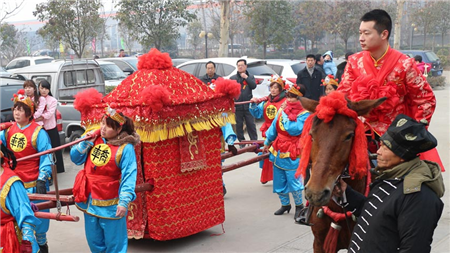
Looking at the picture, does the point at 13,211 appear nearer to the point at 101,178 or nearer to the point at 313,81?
the point at 101,178

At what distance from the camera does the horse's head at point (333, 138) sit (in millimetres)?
3295

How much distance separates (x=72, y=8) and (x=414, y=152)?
16071 millimetres

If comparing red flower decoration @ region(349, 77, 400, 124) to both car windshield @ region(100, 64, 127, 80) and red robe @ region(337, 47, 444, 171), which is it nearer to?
red robe @ region(337, 47, 444, 171)

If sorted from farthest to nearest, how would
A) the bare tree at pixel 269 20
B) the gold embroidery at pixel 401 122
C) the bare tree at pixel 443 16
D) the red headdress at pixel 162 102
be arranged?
1. the bare tree at pixel 443 16
2. the bare tree at pixel 269 20
3. the red headdress at pixel 162 102
4. the gold embroidery at pixel 401 122

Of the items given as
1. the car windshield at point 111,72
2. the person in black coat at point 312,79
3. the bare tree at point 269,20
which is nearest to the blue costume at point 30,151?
the person in black coat at point 312,79

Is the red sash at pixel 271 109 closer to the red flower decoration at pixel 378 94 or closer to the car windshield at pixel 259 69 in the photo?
the red flower decoration at pixel 378 94

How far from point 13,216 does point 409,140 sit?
9.35 ft

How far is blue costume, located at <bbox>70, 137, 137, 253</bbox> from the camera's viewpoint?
4715 mm

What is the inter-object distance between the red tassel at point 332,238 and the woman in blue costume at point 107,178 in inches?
66.7

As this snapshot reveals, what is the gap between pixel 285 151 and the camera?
707 cm

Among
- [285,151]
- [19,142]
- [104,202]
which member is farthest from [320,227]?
[19,142]

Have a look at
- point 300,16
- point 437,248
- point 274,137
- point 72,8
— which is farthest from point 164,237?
point 300,16

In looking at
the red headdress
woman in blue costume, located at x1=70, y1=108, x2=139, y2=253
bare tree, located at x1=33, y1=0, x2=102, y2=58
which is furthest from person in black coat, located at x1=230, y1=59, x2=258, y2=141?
bare tree, located at x1=33, y1=0, x2=102, y2=58

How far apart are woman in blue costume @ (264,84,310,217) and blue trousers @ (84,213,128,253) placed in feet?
9.07
